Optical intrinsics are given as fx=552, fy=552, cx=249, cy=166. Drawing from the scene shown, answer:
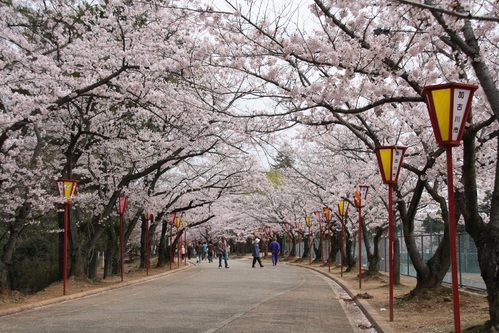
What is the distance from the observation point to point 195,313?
11625 millimetres

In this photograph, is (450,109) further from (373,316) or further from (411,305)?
(411,305)

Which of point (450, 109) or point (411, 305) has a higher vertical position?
point (450, 109)

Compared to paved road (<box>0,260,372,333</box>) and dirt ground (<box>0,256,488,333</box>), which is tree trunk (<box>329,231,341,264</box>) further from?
paved road (<box>0,260,372,333</box>)

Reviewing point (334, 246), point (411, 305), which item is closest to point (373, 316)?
point (411, 305)

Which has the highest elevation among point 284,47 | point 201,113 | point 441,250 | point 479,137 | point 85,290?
point 201,113

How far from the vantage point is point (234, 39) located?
919cm

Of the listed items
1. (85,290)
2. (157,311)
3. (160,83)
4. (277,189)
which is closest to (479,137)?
(157,311)

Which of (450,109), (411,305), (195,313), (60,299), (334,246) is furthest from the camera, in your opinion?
(334,246)

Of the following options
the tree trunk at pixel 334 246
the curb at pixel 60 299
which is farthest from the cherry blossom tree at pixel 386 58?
the tree trunk at pixel 334 246

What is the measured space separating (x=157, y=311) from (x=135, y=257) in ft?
187

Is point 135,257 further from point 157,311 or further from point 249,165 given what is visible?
point 157,311

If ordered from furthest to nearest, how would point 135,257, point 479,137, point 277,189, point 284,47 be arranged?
A: point 135,257 → point 277,189 → point 479,137 → point 284,47

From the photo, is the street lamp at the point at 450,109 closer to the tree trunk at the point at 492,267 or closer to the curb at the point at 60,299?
the tree trunk at the point at 492,267

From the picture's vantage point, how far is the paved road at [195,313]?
9.78 m
